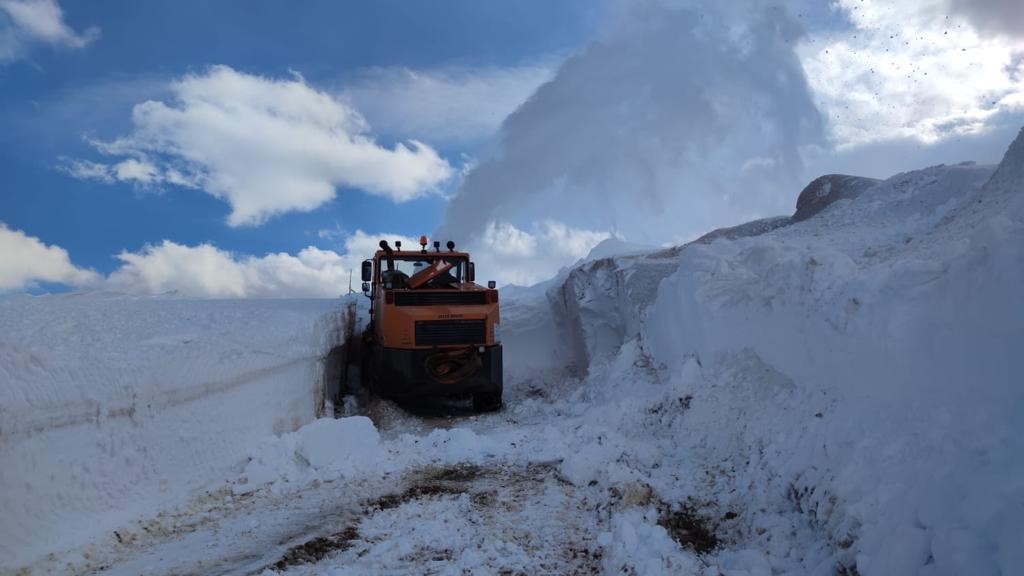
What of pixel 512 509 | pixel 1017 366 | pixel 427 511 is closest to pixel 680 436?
pixel 512 509

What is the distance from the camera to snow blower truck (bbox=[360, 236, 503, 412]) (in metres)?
11.7

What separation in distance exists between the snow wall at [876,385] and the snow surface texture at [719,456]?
0.02 meters

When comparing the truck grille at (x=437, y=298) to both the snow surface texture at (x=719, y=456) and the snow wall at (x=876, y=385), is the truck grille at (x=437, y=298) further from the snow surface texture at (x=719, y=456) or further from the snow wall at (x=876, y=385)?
the snow wall at (x=876, y=385)

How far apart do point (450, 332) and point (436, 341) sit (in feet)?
0.95

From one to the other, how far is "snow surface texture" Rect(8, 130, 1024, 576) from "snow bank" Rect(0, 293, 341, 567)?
4cm

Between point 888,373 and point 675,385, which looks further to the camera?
point 675,385

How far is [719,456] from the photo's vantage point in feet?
23.9

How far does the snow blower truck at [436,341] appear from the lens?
11.7m

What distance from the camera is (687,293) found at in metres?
10.6

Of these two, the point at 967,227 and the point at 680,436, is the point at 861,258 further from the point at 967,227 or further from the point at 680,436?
the point at 680,436

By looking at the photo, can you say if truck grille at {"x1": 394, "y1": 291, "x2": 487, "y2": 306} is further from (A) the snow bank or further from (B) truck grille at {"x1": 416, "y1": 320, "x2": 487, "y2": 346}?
(A) the snow bank

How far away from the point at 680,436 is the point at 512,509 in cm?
287

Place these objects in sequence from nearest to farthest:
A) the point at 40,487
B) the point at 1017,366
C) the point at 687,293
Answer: the point at 1017,366
the point at 40,487
the point at 687,293

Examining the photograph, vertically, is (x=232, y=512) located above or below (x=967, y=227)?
below
